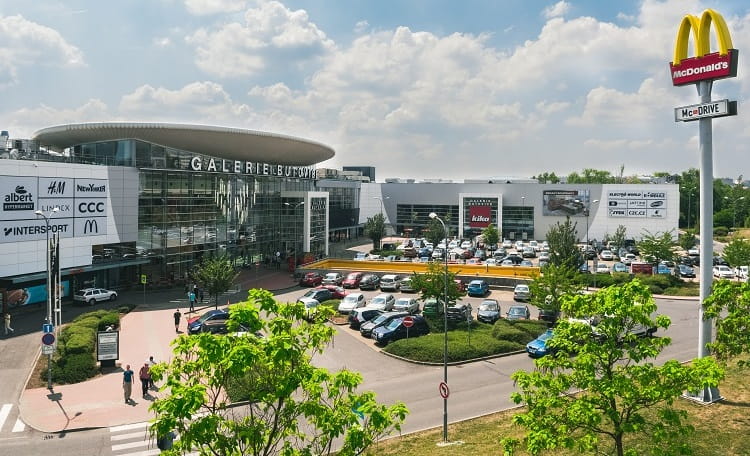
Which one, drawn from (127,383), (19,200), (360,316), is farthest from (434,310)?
(19,200)

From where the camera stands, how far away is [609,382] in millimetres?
10695

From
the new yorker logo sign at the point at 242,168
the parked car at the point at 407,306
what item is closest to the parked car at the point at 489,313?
the parked car at the point at 407,306

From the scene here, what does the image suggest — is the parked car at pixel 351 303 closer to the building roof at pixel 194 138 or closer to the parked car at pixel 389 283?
the parked car at pixel 389 283

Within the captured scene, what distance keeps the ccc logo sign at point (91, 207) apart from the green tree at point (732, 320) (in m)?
38.8

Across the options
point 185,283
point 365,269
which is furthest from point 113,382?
point 365,269

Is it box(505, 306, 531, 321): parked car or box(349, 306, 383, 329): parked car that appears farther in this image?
box(505, 306, 531, 321): parked car

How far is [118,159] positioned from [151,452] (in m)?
33.1

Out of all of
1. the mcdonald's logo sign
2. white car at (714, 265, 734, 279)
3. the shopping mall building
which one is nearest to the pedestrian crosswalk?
the shopping mall building

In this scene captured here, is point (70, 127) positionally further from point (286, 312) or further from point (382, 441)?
point (286, 312)

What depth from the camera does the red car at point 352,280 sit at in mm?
48156

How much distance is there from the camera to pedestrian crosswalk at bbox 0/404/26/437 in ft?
61.9

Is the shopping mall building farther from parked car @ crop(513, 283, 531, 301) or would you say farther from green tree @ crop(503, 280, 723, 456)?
green tree @ crop(503, 280, 723, 456)

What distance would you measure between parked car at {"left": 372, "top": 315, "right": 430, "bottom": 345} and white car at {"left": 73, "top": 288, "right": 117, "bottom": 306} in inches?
871

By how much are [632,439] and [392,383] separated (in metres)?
9.93
